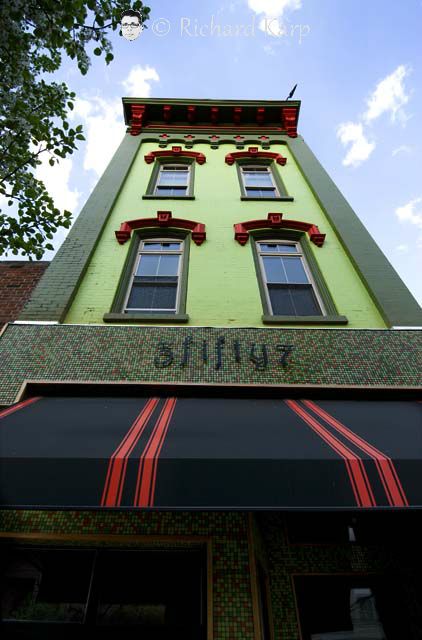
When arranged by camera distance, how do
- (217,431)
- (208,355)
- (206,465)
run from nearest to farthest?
(206,465) → (217,431) → (208,355)

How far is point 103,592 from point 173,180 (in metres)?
8.68

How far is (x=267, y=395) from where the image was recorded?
421cm

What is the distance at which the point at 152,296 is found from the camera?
5691mm

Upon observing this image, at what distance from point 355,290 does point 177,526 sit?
463 cm

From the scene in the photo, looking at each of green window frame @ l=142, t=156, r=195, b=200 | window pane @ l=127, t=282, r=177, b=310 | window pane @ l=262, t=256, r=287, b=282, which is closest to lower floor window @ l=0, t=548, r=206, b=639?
window pane @ l=127, t=282, r=177, b=310

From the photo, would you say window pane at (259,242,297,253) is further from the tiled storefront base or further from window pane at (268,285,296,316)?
the tiled storefront base

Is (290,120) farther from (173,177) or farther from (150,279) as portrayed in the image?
(150,279)

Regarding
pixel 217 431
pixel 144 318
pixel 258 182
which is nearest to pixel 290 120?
pixel 258 182

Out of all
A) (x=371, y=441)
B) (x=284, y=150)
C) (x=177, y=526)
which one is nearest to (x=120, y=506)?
(x=177, y=526)

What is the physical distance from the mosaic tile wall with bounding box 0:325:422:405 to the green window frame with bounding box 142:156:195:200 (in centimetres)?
398

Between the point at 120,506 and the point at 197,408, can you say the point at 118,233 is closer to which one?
the point at 197,408

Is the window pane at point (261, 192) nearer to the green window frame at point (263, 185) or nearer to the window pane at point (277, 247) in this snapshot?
the green window frame at point (263, 185)

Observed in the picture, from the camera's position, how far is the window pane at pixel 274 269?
6.02 metres

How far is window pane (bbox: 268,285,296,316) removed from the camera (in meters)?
5.48
